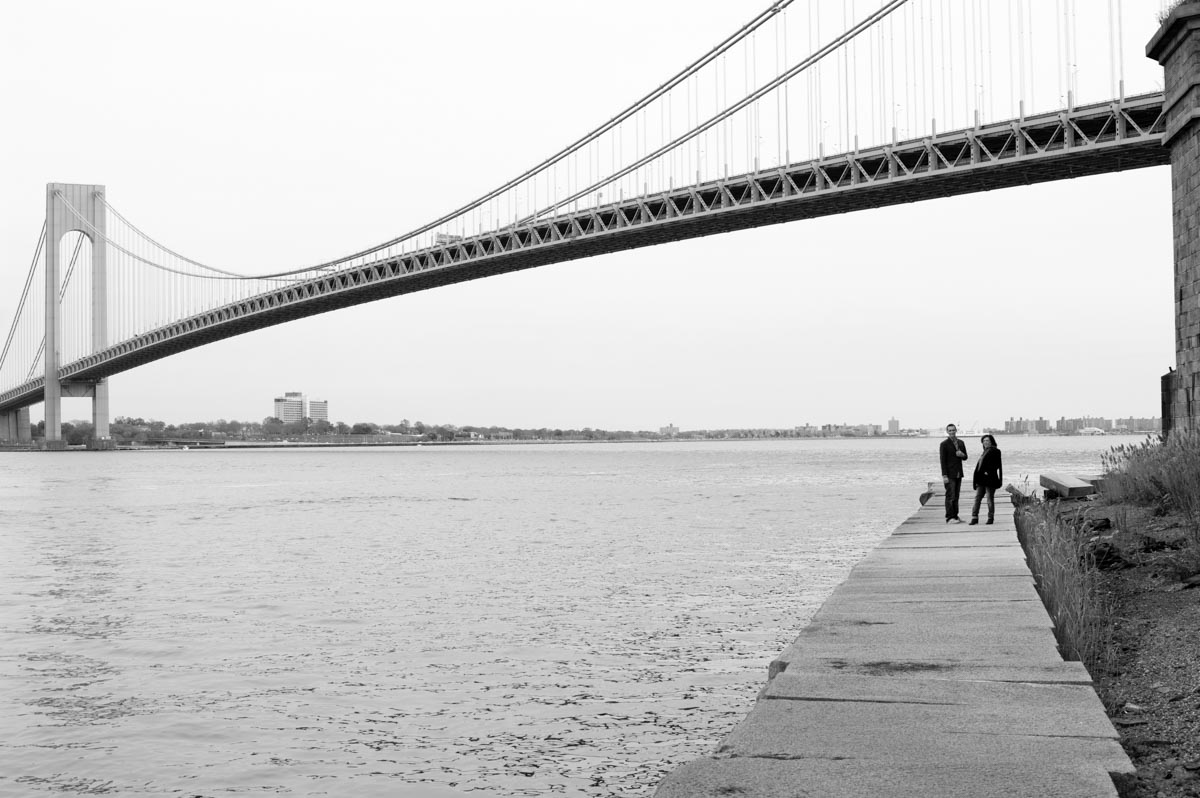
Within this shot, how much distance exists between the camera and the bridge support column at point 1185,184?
1520cm

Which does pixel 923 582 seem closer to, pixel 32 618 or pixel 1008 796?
pixel 1008 796

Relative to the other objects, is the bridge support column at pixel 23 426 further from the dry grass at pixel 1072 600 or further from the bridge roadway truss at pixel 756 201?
the dry grass at pixel 1072 600

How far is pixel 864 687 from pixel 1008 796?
1.28 metres

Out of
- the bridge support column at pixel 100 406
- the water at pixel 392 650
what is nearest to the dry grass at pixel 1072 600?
the water at pixel 392 650

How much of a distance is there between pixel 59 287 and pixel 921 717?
83.7m

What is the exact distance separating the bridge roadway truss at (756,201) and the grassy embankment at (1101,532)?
1164 cm

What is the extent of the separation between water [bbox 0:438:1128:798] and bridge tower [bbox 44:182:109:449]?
2341 inches

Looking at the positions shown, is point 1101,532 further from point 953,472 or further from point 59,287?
point 59,287

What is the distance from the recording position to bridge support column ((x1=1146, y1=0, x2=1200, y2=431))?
1520 cm

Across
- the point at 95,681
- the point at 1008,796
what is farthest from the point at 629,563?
the point at 1008,796

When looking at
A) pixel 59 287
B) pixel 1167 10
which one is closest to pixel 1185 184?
pixel 1167 10

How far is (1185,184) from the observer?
16234mm

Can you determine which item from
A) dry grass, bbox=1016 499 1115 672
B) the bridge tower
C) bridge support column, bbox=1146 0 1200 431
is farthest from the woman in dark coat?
the bridge tower

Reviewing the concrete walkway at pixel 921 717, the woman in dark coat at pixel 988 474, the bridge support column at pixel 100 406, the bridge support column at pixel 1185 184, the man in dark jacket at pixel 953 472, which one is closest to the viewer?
the concrete walkway at pixel 921 717
